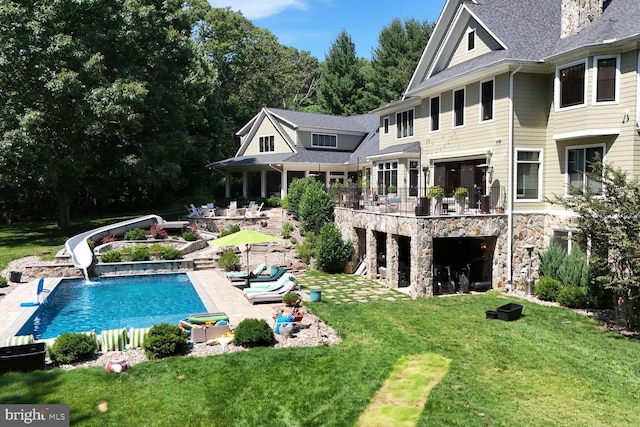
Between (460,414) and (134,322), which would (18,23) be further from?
(460,414)

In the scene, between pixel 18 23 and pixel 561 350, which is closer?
pixel 561 350

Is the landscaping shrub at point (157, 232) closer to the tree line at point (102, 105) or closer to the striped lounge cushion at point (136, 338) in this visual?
the tree line at point (102, 105)

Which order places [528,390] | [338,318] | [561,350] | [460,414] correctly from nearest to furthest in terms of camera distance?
[460,414] < [528,390] < [561,350] < [338,318]

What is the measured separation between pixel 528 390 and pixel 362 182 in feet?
73.3

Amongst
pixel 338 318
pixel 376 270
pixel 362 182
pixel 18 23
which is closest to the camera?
pixel 338 318

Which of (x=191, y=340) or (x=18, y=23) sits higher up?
(x=18, y=23)

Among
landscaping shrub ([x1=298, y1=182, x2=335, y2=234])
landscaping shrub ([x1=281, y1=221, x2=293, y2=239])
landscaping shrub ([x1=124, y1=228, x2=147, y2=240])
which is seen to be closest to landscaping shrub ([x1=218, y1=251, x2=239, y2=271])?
landscaping shrub ([x1=298, y1=182, x2=335, y2=234])

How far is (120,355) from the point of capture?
10914 millimetres

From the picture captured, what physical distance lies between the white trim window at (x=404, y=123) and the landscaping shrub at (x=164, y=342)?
1880 centimetres

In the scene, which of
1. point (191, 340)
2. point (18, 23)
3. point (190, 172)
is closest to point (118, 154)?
point (18, 23)

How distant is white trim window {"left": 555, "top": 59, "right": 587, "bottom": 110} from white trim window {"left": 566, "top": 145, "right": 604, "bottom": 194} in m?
1.68

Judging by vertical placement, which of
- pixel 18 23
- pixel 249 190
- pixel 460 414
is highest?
pixel 18 23

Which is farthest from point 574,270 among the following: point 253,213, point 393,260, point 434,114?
point 253,213

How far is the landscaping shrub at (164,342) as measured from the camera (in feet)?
35.3
